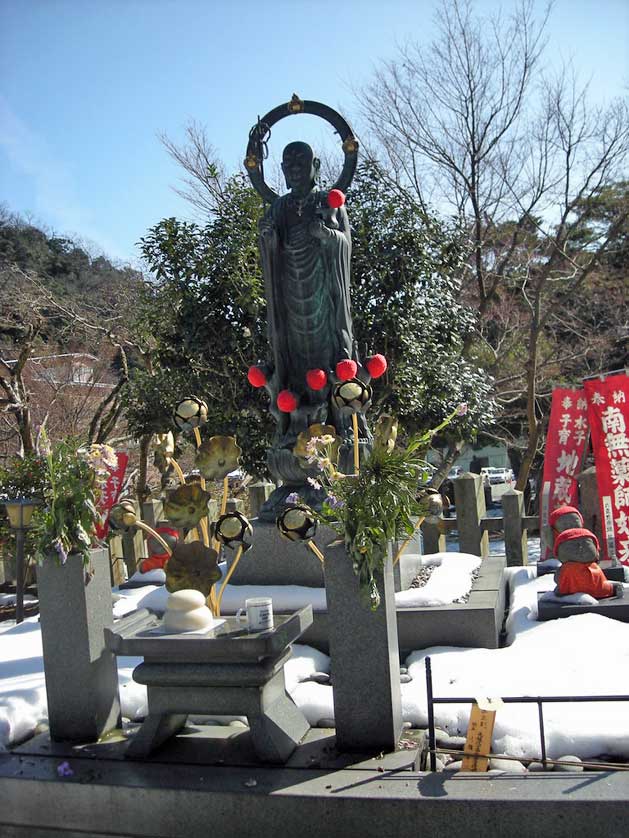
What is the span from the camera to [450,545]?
17891 millimetres

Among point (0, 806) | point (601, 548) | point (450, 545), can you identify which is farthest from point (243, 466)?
point (450, 545)

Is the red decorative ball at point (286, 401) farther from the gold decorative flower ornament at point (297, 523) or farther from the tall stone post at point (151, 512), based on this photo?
the tall stone post at point (151, 512)

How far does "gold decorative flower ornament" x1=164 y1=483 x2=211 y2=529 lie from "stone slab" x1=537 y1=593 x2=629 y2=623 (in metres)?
2.61

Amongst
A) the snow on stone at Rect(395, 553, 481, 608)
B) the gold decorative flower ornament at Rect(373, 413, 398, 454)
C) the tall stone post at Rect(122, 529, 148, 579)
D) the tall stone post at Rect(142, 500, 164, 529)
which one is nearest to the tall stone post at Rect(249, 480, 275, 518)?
→ the tall stone post at Rect(142, 500, 164, 529)

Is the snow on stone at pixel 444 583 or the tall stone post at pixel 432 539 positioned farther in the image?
the tall stone post at pixel 432 539

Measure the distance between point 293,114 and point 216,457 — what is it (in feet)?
11.9

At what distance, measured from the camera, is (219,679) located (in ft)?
11.0

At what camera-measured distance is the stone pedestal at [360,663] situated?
325cm

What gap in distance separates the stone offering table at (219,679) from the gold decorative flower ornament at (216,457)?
86cm

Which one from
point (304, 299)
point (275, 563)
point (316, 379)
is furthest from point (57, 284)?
point (275, 563)

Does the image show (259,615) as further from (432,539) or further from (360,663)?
(432,539)

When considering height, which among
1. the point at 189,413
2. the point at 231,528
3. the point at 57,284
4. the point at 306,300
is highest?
the point at 57,284

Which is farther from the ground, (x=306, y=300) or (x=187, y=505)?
(x=306, y=300)

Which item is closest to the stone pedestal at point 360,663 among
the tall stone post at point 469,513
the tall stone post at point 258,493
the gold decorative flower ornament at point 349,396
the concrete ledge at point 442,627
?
the gold decorative flower ornament at point 349,396
